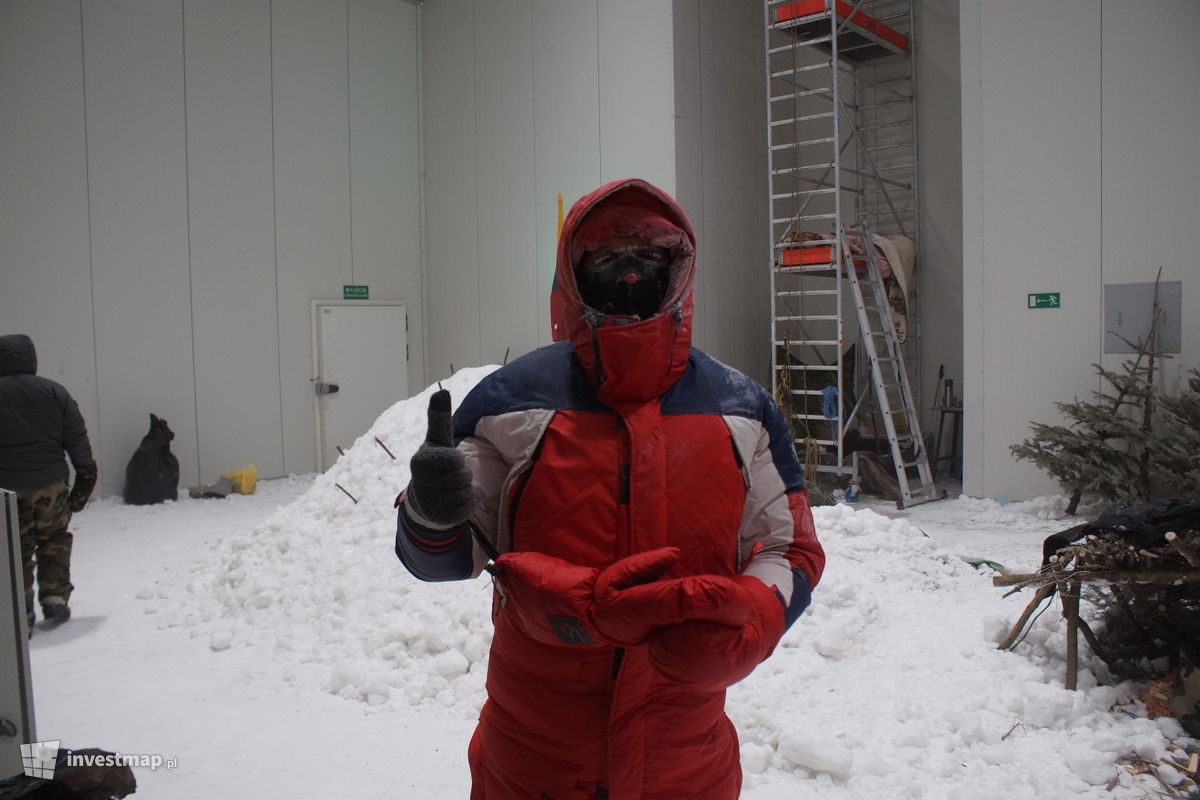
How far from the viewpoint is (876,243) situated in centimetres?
1009

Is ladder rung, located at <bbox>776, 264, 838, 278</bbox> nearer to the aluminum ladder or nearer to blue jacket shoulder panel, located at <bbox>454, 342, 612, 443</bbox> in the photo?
the aluminum ladder

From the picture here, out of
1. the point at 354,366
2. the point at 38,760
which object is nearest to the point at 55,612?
the point at 38,760

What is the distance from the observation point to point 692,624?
5.54 ft

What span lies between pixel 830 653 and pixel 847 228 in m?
6.23

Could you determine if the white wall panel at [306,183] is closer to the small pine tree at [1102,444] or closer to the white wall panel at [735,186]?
the white wall panel at [735,186]

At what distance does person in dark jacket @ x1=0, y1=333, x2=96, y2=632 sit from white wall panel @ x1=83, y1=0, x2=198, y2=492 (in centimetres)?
458

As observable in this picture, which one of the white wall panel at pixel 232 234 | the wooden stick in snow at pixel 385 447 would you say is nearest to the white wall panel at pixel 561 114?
the white wall panel at pixel 232 234

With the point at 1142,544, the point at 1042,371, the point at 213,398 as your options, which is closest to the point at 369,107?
the point at 213,398

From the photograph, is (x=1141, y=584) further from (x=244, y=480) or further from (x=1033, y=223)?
(x=244, y=480)

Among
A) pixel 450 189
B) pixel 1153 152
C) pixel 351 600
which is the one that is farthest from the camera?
pixel 450 189

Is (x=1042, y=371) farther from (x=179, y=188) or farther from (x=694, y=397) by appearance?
(x=179, y=188)

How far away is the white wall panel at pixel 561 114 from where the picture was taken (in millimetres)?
10859

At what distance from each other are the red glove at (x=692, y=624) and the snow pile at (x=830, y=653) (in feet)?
7.01

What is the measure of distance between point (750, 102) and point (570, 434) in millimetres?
10642
